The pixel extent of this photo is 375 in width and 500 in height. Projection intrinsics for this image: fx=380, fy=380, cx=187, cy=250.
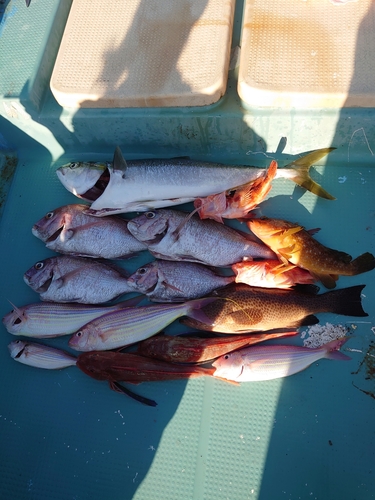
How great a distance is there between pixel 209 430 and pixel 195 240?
129 centimetres

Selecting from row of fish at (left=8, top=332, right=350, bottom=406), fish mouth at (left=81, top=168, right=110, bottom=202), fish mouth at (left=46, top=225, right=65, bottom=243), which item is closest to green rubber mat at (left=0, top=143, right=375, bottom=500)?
row of fish at (left=8, top=332, right=350, bottom=406)

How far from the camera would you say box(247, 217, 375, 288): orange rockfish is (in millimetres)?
2512

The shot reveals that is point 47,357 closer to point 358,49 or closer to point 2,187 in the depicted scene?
point 2,187

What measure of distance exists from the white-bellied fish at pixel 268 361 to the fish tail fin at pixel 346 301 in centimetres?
26

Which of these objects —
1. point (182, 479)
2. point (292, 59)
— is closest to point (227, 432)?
point (182, 479)

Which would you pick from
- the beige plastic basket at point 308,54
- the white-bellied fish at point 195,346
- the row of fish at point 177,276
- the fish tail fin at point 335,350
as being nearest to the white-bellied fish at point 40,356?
the row of fish at point 177,276

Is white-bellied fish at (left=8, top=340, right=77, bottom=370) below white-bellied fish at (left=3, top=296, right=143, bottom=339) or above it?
below

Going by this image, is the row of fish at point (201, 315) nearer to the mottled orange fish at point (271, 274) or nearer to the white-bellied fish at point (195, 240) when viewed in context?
the mottled orange fish at point (271, 274)

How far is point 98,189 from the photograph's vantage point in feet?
9.55

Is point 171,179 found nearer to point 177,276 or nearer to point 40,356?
point 177,276

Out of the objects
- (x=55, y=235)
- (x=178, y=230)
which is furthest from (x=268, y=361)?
(x=55, y=235)

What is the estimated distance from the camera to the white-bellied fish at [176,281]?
2684 millimetres

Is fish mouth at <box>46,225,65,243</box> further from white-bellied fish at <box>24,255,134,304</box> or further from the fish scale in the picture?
the fish scale

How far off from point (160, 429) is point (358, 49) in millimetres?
2982
